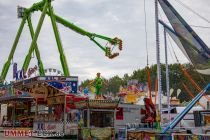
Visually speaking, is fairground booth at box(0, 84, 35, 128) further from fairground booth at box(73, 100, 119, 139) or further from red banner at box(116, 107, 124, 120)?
fairground booth at box(73, 100, 119, 139)

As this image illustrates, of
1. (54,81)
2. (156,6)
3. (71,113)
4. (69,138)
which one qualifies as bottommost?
(69,138)

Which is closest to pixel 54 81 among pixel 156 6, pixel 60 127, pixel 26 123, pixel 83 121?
pixel 60 127

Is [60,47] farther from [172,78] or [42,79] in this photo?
[172,78]

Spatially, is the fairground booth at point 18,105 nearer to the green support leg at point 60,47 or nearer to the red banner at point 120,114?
the green support leg at point 60,47

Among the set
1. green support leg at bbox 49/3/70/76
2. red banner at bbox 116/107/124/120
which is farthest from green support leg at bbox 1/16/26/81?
red banner at bbox 116/107/124/120

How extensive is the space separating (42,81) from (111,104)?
23.5 feet

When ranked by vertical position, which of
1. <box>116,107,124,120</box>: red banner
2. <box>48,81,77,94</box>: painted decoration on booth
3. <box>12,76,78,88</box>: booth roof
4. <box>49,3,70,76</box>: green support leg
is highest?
<box>49,3,70,76</box>: green support leg

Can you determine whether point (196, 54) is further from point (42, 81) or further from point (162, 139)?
point (42, 81)

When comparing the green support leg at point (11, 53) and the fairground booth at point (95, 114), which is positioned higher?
the green support leg at point (11, 53)

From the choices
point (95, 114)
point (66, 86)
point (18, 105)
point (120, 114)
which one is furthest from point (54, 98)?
point (18, 105)

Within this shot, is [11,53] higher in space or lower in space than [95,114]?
higher

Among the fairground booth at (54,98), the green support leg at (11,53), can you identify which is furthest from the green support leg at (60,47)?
the fairground booth at (54,98)

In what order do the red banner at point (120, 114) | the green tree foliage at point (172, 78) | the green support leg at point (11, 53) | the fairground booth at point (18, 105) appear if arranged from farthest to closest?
the green tree foliage at point (172, 78), the green support leg at point (11, 53), the fairground booth at point (18, 105), the red banner at point (120, 114)

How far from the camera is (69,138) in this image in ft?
81.1
